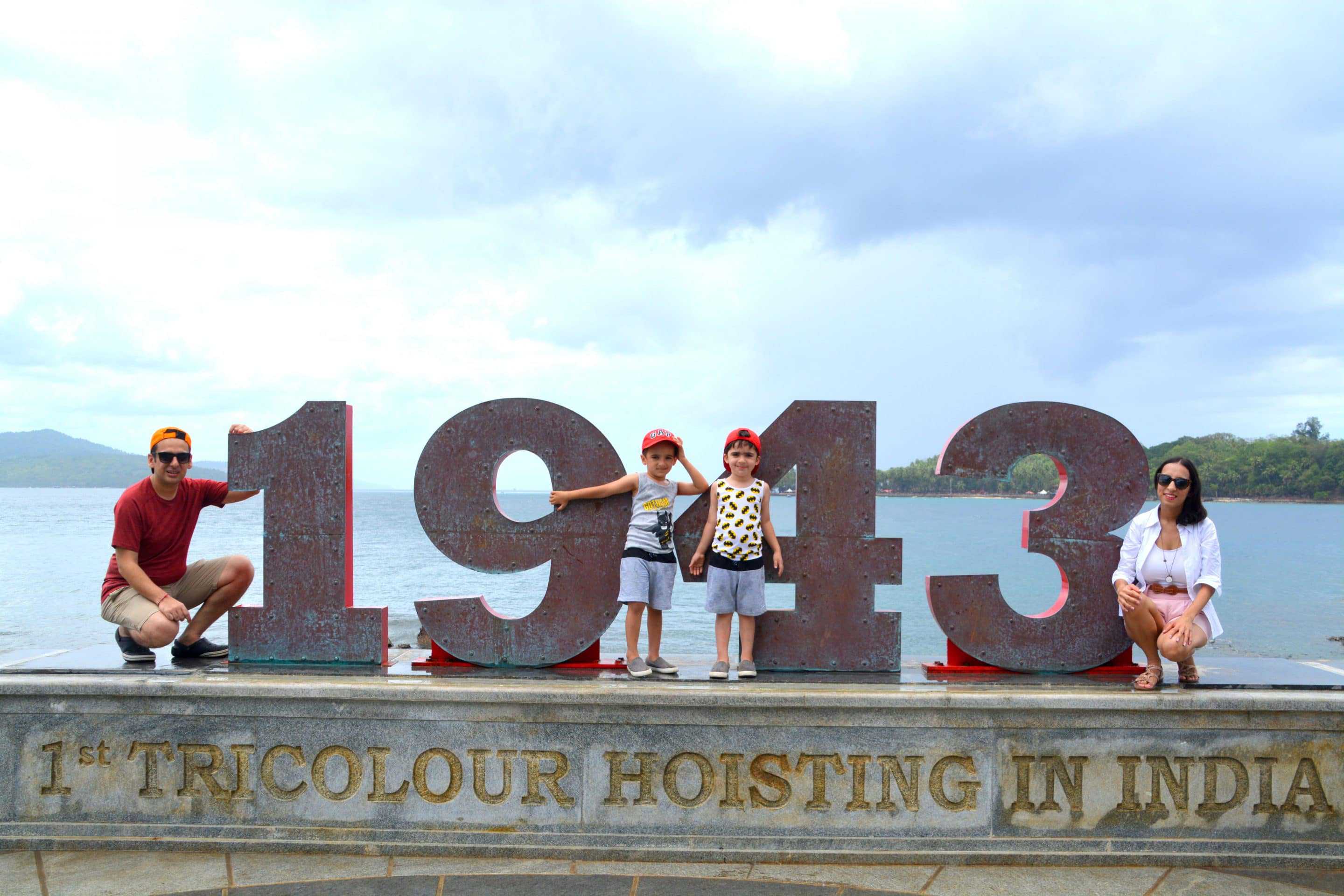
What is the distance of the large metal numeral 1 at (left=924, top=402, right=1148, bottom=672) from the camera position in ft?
20.4

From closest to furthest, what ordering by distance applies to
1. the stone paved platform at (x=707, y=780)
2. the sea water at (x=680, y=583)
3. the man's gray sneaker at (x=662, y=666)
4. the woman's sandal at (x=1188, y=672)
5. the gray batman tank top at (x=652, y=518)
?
the stone paved platform at (x=707, y=780) → the woman's sandal at (x=1188, y=672) → the man's gray sneaker at (x=662, y=666) → the gray batman tank top at (x=652, y=518) → the sea water at (x=680, y=583)

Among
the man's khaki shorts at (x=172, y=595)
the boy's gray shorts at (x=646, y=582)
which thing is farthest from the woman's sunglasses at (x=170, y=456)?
the boy's gray shorts at (x=646, y=582)

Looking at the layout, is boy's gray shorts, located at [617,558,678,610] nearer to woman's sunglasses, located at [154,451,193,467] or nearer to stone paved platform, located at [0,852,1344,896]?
stone paved platform, located at [0,852,1344,896]

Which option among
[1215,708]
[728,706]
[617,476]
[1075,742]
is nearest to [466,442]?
[617,476]

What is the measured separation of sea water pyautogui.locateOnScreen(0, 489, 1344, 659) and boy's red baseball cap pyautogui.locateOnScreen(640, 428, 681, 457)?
3.29ft

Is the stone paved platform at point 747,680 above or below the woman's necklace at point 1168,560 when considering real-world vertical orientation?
below

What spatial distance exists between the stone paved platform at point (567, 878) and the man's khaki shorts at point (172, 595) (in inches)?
55.8

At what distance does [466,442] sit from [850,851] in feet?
11.3

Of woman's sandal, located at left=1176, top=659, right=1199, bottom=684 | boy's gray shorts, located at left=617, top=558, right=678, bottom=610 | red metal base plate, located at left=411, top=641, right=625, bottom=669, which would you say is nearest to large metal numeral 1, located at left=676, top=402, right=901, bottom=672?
boy's gray shorts, located at left=617, top=558, right=678, bottom=610

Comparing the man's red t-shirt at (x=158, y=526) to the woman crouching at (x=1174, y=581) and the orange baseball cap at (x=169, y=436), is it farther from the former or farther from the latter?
the woman crouching at (x=1174, y=581)

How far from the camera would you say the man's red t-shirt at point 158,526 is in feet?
20.1

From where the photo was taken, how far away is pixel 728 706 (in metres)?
5.33

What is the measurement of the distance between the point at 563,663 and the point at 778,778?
5.46 ft

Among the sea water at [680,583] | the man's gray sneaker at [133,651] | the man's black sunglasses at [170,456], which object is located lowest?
the sea water at [680,583]
